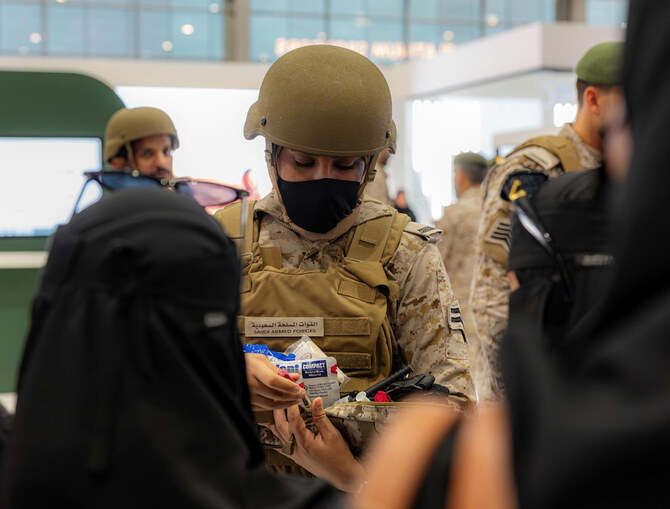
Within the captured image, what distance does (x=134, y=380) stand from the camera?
854 millimetres

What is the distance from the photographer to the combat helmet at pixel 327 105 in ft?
6.31

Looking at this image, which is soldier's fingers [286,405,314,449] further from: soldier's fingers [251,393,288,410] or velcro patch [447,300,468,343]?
velcro patch [447,300,468,343]

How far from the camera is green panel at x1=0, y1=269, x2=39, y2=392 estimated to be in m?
4.70

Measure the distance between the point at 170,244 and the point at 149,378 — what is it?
15 cm

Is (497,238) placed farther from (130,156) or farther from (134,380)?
(134,380)

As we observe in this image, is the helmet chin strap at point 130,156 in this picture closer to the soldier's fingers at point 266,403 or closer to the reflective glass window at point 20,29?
the soldier's fingers at point 266,403

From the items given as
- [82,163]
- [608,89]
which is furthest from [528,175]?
[82,163]

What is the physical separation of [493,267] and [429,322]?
3.80 feet

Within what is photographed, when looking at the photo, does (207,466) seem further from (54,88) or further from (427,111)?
(427,111)

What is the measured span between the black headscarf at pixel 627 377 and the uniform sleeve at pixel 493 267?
251 cm

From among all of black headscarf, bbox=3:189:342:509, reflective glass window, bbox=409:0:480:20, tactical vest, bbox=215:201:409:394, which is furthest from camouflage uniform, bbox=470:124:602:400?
reflective glass window, bbox=409:0:480:20

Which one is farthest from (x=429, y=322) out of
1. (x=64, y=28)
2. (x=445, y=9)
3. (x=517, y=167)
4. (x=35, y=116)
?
(x=445, y=9)

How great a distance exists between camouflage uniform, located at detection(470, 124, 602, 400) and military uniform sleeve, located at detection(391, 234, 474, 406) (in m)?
0.93

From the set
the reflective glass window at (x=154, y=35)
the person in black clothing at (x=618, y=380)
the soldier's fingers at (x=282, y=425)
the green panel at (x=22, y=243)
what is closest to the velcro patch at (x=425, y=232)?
the soldier's fingers at (x=282, y=425)
